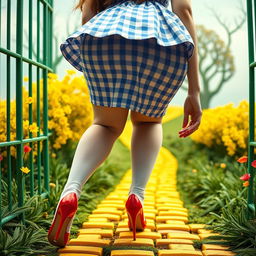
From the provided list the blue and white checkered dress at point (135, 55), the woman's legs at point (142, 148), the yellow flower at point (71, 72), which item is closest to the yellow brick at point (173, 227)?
the woman's legs at point (142, 148)

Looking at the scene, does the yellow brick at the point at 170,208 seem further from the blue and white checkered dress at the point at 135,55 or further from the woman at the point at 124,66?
the blue and white checkered dress at the point at 135,55

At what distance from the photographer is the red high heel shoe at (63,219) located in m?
1.61

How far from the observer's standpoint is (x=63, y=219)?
165cm

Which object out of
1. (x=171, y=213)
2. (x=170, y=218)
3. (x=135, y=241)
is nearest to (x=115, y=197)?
(x=171, y=213)

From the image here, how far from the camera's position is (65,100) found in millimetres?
4133

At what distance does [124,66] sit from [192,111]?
1.32 feet

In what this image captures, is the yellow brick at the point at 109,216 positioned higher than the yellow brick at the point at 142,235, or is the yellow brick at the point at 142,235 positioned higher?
the yellow brick at the point at 142,235

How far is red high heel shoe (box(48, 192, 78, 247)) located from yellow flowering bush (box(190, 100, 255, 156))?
10.5 feet

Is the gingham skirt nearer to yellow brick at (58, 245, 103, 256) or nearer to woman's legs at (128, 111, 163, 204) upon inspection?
woman's legs at (128, 111, 163, 204)

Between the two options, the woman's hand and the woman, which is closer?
the woman

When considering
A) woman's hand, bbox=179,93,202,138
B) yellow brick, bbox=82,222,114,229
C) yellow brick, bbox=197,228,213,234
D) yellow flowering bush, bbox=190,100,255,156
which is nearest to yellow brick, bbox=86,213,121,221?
yellow brick, bbox=82,222,114,229

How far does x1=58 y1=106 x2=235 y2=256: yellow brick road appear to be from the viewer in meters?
1.80

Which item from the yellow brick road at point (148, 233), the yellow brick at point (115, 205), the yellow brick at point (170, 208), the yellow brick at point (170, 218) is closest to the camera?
the yellow brick road at point (148, 233)

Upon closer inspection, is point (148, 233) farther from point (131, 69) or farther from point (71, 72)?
point (71, 72)
